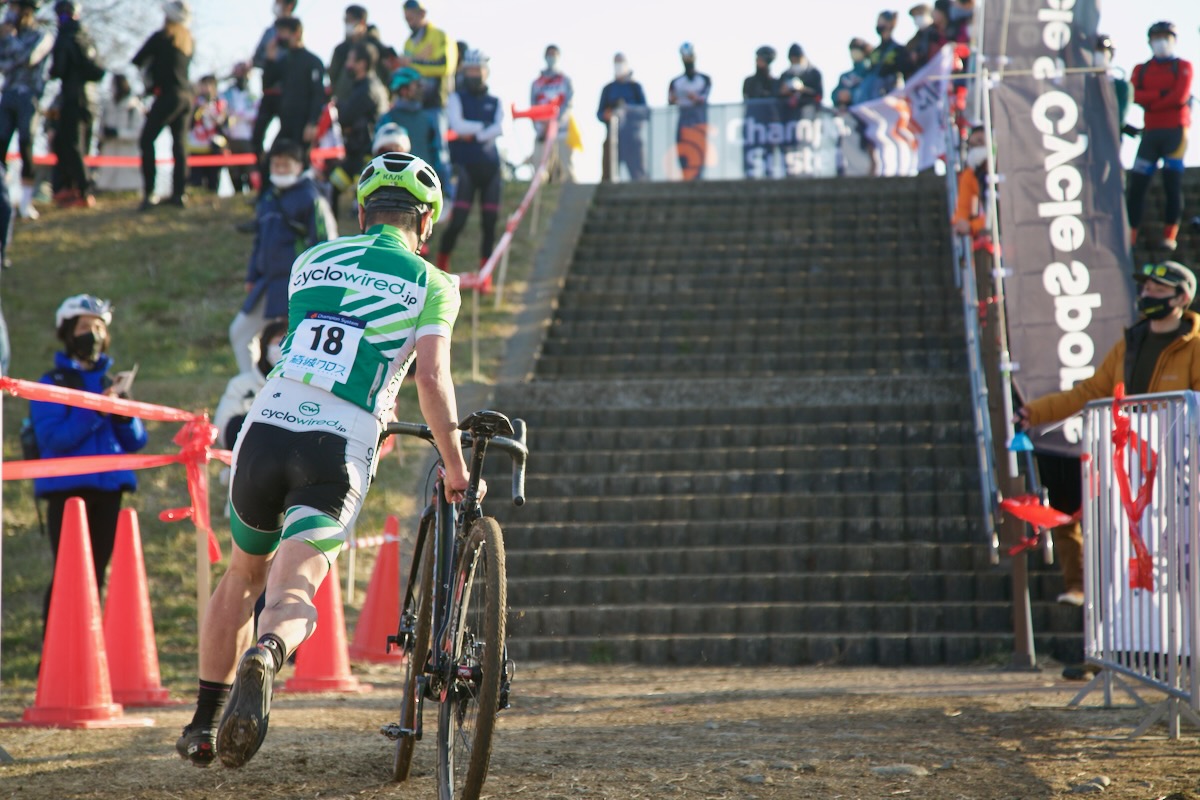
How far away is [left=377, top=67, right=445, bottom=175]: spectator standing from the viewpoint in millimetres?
15234

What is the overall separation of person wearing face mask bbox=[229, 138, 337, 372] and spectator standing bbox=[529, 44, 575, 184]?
40.0 ft

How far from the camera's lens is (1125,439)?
659 cm

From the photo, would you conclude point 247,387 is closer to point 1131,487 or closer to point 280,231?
point 280,231

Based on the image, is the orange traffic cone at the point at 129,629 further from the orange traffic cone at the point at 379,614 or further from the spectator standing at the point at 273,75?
the spectator standing at the point at 273,75

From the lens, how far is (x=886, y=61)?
21.0 meters

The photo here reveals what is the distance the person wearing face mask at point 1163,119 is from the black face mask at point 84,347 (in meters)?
10.5

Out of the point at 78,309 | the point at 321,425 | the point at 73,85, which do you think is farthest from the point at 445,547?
the point at 73,85

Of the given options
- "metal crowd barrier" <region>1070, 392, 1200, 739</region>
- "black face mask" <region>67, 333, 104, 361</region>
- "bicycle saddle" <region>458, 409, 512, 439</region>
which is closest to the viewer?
"bicycle saddle" <region>458, 409, 512, 439</region>

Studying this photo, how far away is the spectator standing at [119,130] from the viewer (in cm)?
2311

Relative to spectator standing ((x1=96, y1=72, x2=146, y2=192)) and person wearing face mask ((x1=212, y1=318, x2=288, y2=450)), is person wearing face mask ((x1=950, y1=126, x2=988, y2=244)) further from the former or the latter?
spectator standing ((x1=96, y1=72, x2=146, y2=192))

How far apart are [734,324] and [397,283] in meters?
11.1

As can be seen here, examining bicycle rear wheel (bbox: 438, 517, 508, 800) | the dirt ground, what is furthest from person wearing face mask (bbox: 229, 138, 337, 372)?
bicycle rear wheel (bbox: 438, 517, 508, 800)

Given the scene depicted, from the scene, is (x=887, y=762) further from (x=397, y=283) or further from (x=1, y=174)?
(x=1, y=174)

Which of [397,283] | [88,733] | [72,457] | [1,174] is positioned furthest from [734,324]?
[397,283]
